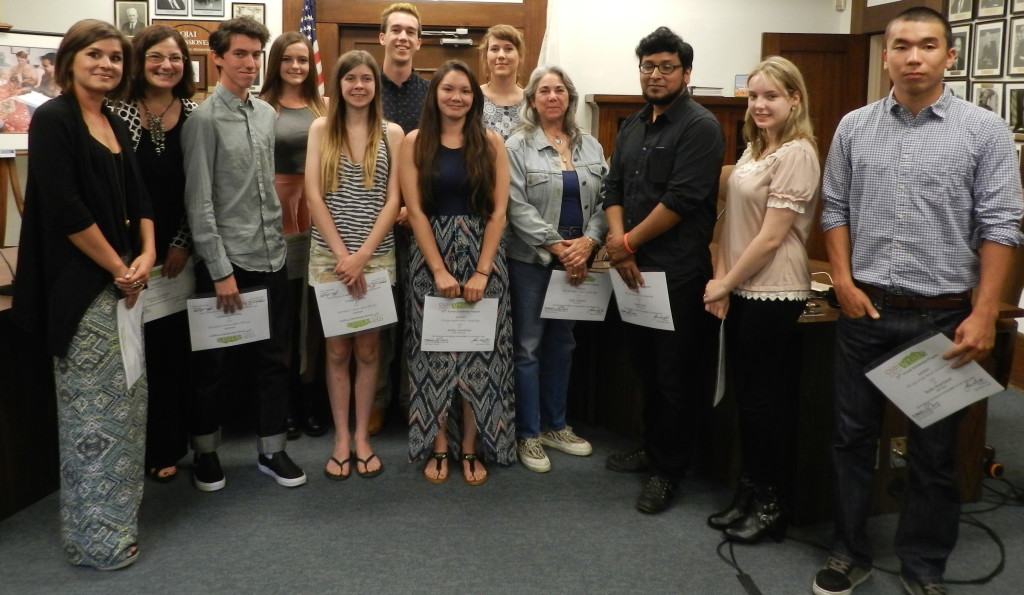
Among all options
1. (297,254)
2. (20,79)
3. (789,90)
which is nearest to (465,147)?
(297,254)

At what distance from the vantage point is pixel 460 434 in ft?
9.82

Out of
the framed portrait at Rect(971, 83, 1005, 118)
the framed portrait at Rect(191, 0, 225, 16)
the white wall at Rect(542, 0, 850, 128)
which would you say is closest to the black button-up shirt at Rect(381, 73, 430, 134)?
the white wall at Rect(542, 0, 850, 128)

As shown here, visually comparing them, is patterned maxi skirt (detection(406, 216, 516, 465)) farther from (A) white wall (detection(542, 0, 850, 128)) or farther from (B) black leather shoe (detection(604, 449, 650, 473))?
(A) white wall (detection(542, 0, 850, 128))

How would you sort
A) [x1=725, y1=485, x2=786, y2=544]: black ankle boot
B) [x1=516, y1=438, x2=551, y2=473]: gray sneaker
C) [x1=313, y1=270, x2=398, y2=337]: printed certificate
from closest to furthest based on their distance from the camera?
[x1=725, y1=485, x2=786, y2=544]: black ankle boot
[x1=313, y1=270, x2=398, y2=337]: printed certificate
[x1=516, y1=438, x2=551, y2=473]: gray sneaker

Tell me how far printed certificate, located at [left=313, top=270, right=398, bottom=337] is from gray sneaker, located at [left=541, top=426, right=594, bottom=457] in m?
0.81

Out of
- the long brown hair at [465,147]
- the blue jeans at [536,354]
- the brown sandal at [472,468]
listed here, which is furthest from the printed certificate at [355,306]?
the brown sandal at [472,468]

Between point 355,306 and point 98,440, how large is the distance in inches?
34.9

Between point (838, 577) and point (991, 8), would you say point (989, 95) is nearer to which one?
point (991, 8)

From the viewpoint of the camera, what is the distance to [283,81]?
3096 millimetres

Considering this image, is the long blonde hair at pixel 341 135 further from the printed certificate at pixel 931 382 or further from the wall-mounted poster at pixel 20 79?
the wall-mounted poster at pixel 20 79

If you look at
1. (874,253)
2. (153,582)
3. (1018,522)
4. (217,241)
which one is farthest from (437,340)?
(1018,522)

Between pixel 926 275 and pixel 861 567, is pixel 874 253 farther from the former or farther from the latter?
pixel 861 567

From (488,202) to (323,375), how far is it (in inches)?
46.2

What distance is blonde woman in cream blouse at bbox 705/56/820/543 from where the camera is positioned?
7.25 feet
